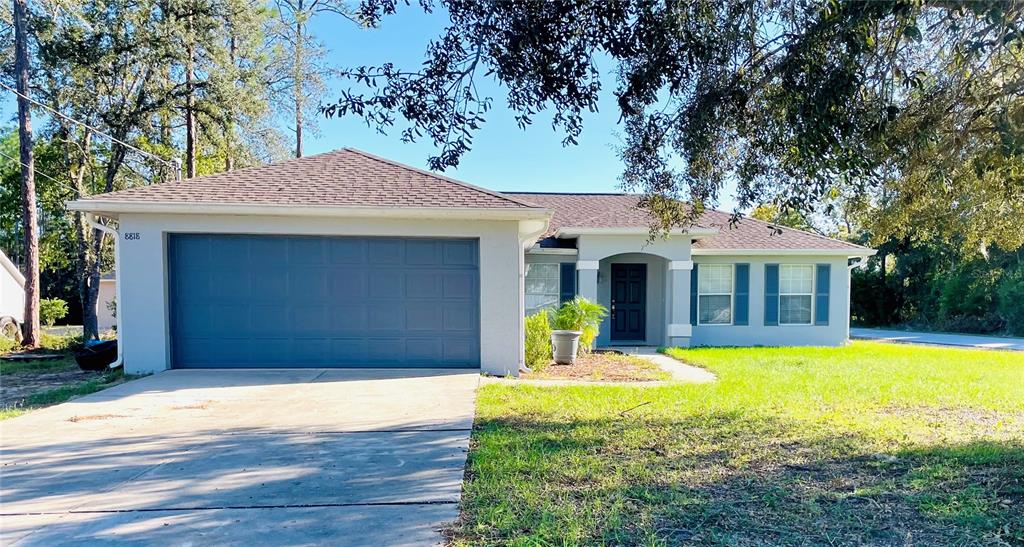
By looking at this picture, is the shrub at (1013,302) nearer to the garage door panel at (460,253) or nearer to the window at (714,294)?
the window at (714,294)

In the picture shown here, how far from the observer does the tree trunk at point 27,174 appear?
13828 mm

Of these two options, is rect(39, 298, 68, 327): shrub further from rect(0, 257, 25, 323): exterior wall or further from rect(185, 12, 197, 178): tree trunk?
rect(185, 12, 197, 178): tree trunk

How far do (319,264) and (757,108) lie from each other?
6.97 metres

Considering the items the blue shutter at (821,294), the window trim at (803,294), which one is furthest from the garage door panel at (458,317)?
the blue shutter at (821,294)

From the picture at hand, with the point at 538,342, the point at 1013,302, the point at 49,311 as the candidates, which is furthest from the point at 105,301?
the point at 1013,302

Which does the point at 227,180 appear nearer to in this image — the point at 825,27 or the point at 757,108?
the point at 757,108

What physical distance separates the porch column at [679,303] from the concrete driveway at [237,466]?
25.2 ft

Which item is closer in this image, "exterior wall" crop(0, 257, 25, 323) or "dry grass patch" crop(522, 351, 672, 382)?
"dry grass patch" crop(522, 351, 672, 382)

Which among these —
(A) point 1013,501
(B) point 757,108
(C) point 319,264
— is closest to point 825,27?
(B) point 757,108

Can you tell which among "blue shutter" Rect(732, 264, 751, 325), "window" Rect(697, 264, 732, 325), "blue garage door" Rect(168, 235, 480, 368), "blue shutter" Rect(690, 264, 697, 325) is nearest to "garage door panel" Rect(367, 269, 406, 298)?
"blue garage door" Rect(168, 235, 480, 368)

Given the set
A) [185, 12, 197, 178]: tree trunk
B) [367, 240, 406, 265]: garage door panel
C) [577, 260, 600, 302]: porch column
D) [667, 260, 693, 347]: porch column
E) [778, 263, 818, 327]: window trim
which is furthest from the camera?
[185, 12, 197, 178]: tree trunk

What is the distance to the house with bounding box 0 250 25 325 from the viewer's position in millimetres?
22312

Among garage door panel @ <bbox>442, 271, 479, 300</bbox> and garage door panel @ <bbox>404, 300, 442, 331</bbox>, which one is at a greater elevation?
garage door panel @ <bbox>442, 271, 479, 300</bbox>

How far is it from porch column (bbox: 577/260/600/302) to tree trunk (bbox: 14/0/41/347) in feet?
46.3
